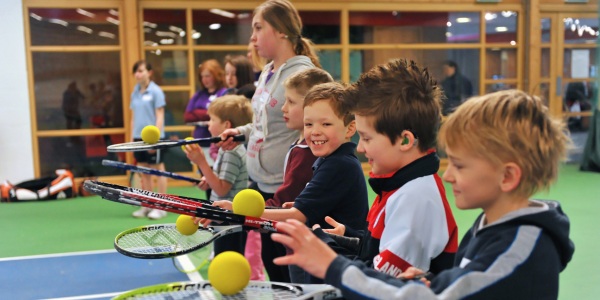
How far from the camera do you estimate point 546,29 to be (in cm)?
1117

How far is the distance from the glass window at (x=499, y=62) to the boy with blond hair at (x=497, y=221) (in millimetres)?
9992

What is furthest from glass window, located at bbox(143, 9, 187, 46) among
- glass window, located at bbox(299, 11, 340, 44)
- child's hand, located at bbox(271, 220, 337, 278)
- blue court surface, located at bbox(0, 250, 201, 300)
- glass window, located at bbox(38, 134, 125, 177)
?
child's hand, located at bbox(271, 220, 337, 278)

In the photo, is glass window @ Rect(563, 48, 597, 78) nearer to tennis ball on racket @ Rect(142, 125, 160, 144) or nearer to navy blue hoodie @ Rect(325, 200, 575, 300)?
tennis ball on racket @ Rect(142, 125, 160, 144)

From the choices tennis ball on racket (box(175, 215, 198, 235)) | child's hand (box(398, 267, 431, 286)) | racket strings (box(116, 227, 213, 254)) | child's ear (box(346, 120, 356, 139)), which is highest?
child's ear (box(346, 120, 356, 139))

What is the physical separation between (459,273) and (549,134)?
425 mm

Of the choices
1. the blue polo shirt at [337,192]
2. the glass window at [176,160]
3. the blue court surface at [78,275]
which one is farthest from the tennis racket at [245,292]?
the glass window at [176,160]

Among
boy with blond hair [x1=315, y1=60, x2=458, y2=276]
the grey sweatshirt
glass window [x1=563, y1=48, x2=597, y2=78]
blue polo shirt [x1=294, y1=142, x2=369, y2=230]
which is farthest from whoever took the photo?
glass window [x1=563, y1=48, x2=597, y2=78]

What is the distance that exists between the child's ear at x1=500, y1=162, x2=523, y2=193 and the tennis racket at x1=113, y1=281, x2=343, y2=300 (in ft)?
1.64

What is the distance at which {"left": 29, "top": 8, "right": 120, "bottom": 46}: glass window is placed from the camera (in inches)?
359

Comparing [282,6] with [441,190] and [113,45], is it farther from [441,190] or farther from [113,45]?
[113,45]

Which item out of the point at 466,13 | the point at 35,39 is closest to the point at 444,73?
the point at 466,13

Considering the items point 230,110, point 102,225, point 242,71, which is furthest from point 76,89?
point 230,110

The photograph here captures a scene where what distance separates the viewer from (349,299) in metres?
1.50

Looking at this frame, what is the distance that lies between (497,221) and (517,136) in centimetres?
22
